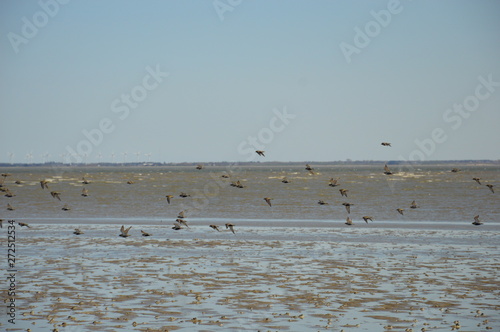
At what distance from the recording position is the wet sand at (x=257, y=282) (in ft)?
52.5

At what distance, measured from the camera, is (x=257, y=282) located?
2102cm

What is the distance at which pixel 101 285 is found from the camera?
20391 millimetres

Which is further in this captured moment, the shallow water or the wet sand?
the shallow water

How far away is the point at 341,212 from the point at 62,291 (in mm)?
33988

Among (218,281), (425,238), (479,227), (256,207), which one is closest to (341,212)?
(256,207)

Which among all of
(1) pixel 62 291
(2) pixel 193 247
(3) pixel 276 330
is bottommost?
(3) pixel 276 330

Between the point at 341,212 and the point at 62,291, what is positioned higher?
the point at 341,212

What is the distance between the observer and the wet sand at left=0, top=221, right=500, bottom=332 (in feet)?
52.5

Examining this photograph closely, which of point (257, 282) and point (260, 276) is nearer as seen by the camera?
point (257, 282)

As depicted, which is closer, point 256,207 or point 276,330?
point 276,330

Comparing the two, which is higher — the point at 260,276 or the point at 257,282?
the point at 260,276

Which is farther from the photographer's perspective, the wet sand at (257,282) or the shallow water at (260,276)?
the shallow water at (260,276)

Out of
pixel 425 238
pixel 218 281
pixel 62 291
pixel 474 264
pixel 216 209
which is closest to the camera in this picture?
pixel 62 291

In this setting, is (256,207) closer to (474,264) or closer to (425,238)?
(425,238)
